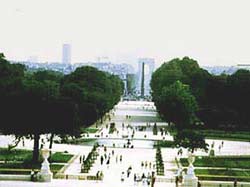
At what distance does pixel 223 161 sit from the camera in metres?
65.4

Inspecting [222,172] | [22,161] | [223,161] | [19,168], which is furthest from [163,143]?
[19,168]

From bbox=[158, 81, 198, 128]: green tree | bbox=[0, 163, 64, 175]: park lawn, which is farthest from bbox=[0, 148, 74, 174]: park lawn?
bbox=[158, 81, 198, 128]: green tree

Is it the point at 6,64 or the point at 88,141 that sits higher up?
the point at 6,64

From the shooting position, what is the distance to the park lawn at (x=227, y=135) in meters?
90.9

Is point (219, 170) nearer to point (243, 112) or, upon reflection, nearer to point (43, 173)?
point (43, 173)

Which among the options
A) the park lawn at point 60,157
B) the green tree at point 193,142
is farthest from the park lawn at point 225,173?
the park lawn at point 60,157

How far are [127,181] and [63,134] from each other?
13057 mm

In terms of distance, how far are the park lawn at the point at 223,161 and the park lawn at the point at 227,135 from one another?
21.2 metres

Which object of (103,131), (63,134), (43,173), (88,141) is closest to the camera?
(43,173)

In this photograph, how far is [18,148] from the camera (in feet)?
237

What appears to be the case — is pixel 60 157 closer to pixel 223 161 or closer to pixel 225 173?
pixel 223 161

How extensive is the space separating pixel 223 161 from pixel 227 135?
28517 mm

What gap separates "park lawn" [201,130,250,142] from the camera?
90875 mm

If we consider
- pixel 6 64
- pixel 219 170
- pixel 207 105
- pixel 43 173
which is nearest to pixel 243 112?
pixel 207 105
